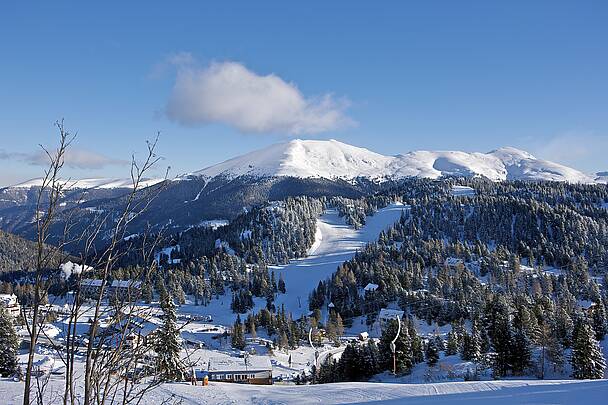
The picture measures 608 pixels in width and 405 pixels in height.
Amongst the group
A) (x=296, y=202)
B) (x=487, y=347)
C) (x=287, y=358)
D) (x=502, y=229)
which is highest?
(x=296, y=202)

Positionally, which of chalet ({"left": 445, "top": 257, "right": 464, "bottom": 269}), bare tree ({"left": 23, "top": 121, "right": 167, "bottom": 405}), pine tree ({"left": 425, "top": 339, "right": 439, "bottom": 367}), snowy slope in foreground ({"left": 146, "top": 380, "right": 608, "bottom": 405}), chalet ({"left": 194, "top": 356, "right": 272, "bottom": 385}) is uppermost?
chalet ({"left": 445, "top": 257, "right": 464, "bottom": 269})

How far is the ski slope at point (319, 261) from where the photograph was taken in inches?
3250

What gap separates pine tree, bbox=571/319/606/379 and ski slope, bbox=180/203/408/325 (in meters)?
53.4

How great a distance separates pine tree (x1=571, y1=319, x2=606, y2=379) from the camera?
88.2 feet

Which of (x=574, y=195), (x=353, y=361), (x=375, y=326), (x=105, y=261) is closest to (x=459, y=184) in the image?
(x=574, y=195)

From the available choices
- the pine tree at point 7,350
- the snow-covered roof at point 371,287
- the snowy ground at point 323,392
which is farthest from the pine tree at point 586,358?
the snow-covered roof at point 371,287

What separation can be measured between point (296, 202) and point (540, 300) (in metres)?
103

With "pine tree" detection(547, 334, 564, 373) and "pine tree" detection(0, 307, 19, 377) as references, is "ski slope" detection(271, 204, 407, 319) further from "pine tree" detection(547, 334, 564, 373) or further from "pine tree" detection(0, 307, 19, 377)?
"pine tree" detection(0, 307, 19, 377)

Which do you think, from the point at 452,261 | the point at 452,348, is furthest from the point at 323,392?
the point at 452,261

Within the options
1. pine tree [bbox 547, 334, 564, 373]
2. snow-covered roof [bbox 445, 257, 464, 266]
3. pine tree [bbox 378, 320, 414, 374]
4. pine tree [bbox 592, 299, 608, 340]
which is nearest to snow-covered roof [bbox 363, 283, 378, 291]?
snow-covered roof [bbox 445, 257, 464, 266]

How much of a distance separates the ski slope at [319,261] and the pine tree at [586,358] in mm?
53440

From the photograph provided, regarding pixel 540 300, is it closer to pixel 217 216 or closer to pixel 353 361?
pixel 353 361

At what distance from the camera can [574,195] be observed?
143125 millimetres

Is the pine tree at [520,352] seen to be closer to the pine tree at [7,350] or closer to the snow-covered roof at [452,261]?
the pine tree at [7,350]
